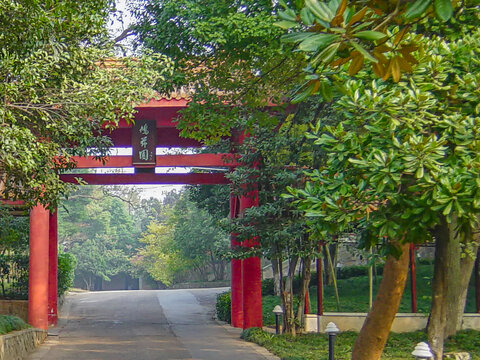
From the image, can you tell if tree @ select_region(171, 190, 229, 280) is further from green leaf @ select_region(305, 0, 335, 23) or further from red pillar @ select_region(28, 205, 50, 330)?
green leaf @ select_region(305, 0, 335, 23)

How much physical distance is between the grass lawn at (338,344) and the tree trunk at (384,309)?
223 cm

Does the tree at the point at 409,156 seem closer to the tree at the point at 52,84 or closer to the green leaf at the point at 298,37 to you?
the green leaf at the point at 298,37

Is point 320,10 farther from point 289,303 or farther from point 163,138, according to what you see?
point 163,138

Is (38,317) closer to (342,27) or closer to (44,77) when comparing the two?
(44,77)

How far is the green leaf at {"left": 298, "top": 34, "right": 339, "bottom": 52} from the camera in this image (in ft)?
9.17

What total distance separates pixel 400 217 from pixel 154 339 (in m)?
10.2

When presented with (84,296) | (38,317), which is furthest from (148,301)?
(38,317)

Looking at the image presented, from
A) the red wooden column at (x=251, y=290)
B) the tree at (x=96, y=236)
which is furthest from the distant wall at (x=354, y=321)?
the tree at (x=96, y=236)

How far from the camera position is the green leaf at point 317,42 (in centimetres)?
279

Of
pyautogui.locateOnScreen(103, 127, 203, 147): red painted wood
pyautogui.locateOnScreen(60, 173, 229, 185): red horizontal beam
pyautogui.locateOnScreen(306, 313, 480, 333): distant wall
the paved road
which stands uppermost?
pyautogui.locateOnScreen(103, 127, 203, 147): red painted wood

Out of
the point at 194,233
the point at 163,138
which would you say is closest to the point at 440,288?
the point at 163,138

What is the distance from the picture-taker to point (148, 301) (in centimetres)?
2591

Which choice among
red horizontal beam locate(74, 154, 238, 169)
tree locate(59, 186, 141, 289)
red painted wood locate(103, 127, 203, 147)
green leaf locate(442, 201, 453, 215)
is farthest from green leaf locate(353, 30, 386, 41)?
tree locate(59, 186, 141, 289)

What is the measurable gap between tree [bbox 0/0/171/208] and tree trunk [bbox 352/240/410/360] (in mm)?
3855
